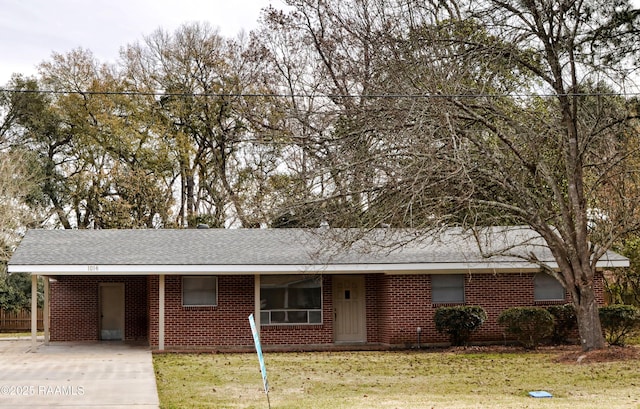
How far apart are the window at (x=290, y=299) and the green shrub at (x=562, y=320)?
22.4ft

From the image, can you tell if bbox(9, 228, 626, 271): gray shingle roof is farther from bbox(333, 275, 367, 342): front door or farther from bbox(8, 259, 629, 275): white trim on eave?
bbox(333, 275, 367, 342): front door

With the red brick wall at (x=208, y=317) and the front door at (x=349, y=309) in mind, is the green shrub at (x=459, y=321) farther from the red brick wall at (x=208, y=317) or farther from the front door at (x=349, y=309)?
the red brick wall at (x=208, y=317)

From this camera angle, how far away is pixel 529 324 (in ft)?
79.6

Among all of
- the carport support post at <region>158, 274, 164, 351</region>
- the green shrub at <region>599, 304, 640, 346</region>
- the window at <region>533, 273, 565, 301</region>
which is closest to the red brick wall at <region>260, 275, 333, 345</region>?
the carport support post at <region>158, 274, 164, 351</region>

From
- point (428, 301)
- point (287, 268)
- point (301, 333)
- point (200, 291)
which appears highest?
point (287, 268)

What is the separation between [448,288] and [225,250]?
22.1 ft

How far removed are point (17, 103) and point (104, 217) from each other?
24.9 ft

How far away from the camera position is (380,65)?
19062 millimetres

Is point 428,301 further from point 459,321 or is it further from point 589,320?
point 589,320

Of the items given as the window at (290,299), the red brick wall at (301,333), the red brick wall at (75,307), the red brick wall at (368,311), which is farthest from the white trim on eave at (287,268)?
the red brick wall at (75,307)

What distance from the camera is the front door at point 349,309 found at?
27.2 m

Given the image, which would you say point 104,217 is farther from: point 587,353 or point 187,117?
point 587,353

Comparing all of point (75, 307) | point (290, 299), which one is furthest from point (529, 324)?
point (75, 307)

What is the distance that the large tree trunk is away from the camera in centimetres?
2128
